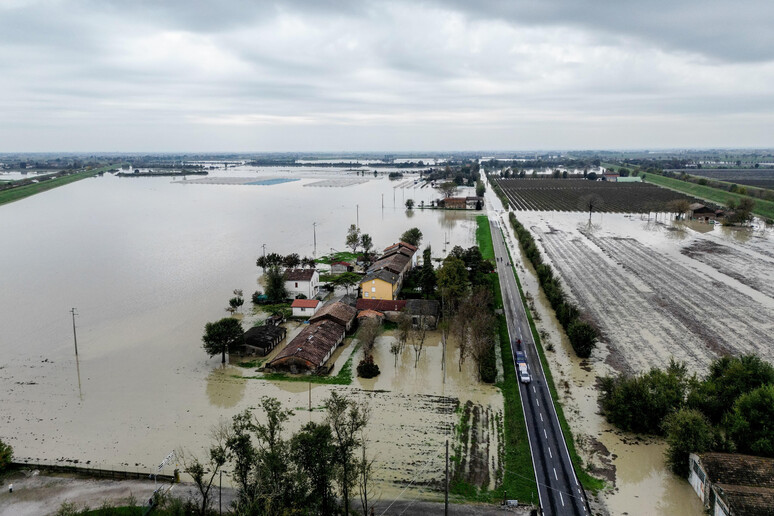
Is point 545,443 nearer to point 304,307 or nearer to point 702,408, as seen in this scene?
point 702,408

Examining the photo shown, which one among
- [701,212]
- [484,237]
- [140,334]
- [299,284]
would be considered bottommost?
[140,334]

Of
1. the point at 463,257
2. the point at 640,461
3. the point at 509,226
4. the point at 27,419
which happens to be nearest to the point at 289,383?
the point at 27,419

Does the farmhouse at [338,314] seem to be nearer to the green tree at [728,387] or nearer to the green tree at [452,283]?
the green tree at [452,283]

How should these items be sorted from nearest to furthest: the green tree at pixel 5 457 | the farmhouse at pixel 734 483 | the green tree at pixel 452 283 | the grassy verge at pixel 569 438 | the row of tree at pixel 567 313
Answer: the farmhouse at pixel 734 483 → the grassy verge at pixel 569 438 → the green tree at pixel 5 457 → the row of tree at pixel 567 313 → the green tree at pixel 452 283

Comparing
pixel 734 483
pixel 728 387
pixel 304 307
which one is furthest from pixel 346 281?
pixel 734 483

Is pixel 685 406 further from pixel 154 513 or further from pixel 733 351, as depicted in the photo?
pixel 154 513

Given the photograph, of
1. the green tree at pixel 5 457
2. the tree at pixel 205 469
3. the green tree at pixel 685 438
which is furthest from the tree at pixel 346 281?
the green tree at pixel 685 438

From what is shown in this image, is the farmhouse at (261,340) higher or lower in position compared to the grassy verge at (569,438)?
higher
